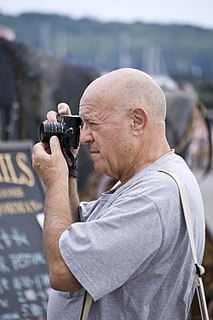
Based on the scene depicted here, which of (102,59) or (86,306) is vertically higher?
(86,306)

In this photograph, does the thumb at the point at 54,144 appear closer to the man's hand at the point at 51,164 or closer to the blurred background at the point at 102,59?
the man's hand at the point at 51,164

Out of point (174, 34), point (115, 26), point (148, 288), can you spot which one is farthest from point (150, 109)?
point (174, 34)

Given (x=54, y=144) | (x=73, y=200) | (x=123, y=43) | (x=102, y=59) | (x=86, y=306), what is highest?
(x=54, y=144)

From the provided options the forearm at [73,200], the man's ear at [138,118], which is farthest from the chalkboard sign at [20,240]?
the man's ear at [138,118]

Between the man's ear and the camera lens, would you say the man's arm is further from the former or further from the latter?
the man's ear

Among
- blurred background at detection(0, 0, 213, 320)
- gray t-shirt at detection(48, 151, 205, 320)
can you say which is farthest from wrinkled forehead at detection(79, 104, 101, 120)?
blurred background at detection(0, 0, 213, 320)

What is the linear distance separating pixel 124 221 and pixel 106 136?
0.30 m

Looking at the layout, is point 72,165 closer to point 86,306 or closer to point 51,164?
point 51,164

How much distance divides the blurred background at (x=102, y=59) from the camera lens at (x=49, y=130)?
2.69 m

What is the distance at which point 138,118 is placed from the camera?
92.1 inches

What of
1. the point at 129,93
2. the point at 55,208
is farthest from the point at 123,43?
the point at 55,208

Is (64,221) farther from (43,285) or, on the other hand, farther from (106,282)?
(43,285)

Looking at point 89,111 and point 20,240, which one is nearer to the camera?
point 89,111

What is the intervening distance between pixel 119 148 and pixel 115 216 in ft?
0.82
